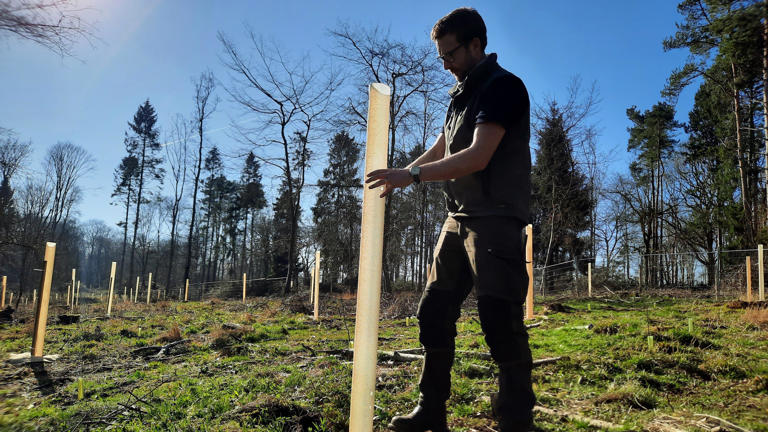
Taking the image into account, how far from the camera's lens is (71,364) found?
5.69 meters

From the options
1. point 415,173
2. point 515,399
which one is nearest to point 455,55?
point 415,173

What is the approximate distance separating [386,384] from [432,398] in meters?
1.31

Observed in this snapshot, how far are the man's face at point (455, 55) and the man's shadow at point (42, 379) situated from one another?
5032mm

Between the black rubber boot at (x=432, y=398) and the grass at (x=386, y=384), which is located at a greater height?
the black rubber boot at (x=432, y=398)

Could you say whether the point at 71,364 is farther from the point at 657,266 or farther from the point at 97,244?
the point at 97,244

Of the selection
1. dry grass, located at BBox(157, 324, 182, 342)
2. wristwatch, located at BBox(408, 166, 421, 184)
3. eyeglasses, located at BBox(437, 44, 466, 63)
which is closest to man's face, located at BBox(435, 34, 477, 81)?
eyeglasses, located at BBox(437, 44, 466, 63)

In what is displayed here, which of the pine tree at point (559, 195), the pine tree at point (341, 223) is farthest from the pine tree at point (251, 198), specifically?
the pine tree at point (559, 195)

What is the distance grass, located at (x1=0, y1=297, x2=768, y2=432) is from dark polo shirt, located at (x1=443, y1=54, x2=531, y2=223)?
3.76ft

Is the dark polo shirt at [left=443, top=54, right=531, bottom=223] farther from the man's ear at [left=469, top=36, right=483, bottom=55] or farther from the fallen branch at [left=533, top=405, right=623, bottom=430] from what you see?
the fallen branch at [left=533, top=405, right=623, bottom=430]

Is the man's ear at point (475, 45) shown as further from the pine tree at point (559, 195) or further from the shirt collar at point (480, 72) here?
the pine tree at point (559, 195)

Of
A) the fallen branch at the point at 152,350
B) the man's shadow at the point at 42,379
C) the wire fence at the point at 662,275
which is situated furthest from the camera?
the wire fence at the point at 662,275

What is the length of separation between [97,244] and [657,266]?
60.2 meters

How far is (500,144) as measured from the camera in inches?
75.0

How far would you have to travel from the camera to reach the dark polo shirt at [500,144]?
1824 mm
